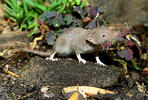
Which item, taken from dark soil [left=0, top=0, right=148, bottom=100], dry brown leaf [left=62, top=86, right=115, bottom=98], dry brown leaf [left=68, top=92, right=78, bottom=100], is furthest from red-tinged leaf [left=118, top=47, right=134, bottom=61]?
dry brown leaf [left=68, top=92, right=78, bottom=100]

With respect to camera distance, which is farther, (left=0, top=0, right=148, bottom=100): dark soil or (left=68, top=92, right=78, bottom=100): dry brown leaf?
(left=0, top=0, right=148, bottom=100): dark soil

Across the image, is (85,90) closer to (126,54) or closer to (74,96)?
(74,96)

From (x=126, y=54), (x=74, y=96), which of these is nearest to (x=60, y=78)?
(x=74, y=96)

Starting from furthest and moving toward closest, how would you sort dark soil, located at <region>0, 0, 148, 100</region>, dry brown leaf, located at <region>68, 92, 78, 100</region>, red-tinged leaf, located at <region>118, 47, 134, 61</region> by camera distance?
red-tinged leaf, located at <region>118, 47, 134, 61</region>
dark soil, located at <region>0, 0, 148, 100</region>
dry brown leaf, located at <region>68, 92, 78, 100</region>

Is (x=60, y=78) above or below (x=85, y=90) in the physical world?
above

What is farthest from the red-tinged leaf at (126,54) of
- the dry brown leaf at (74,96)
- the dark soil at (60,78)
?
the dry brown leaf at (74,96)

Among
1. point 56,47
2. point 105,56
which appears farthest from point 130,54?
point 56,47

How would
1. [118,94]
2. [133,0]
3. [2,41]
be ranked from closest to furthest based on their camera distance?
[118,94] < [2,41] < [133,0]

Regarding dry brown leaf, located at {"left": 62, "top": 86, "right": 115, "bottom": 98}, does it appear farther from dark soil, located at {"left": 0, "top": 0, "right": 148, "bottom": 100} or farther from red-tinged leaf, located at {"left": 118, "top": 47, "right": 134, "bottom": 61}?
red-tinged leaf, located at {"left": 118, "top": 47, "right": 134, "bottom": 61}

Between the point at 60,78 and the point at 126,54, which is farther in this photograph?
the point at 126,54

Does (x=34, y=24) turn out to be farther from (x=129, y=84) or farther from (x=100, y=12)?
(x=129, y=84)

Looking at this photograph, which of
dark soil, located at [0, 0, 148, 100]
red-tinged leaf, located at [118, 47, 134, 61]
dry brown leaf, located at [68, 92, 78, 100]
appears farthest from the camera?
red-tinged leaf, located at [118, 47, 134, 61]
